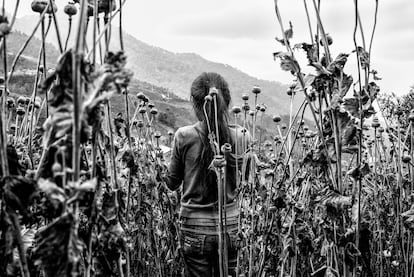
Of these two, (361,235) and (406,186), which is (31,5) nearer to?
(361,235)

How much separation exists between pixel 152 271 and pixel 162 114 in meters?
17.7

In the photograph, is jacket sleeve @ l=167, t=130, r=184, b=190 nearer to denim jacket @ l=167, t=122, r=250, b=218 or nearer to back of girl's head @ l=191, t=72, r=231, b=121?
denim jacket @ l=167, t=122, r=250, b=218

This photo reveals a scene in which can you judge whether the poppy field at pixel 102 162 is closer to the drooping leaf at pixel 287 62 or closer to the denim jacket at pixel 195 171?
the drooping leaf at pixel 287 62

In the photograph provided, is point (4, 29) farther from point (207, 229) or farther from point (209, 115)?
point (207, 229)

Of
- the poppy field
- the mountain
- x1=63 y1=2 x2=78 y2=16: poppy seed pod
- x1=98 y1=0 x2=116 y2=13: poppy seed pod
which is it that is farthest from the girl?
the mountain

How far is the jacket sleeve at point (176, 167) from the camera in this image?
2.49m

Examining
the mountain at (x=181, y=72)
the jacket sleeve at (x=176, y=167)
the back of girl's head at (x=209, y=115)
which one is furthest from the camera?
the mountain at (x=181, y=72)

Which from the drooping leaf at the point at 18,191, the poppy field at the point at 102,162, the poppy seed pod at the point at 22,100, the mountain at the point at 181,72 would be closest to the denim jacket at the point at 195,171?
the poppy field at the point at 102,162

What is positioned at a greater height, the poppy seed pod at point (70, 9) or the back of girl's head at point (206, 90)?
the poppy seed pod at point (70, 9)

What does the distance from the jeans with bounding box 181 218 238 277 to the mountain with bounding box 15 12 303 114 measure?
62.6m

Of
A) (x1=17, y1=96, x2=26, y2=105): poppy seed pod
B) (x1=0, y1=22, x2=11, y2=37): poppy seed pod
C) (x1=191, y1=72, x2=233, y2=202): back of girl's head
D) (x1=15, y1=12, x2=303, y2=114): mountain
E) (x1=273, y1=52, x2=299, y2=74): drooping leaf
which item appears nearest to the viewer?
(x1=0, y1=22, x2=11, y2=37): poppy seed pod

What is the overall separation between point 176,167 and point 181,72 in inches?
3017

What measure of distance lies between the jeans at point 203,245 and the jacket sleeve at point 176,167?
20cm

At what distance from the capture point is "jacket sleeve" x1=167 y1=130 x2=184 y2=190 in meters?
2.49
